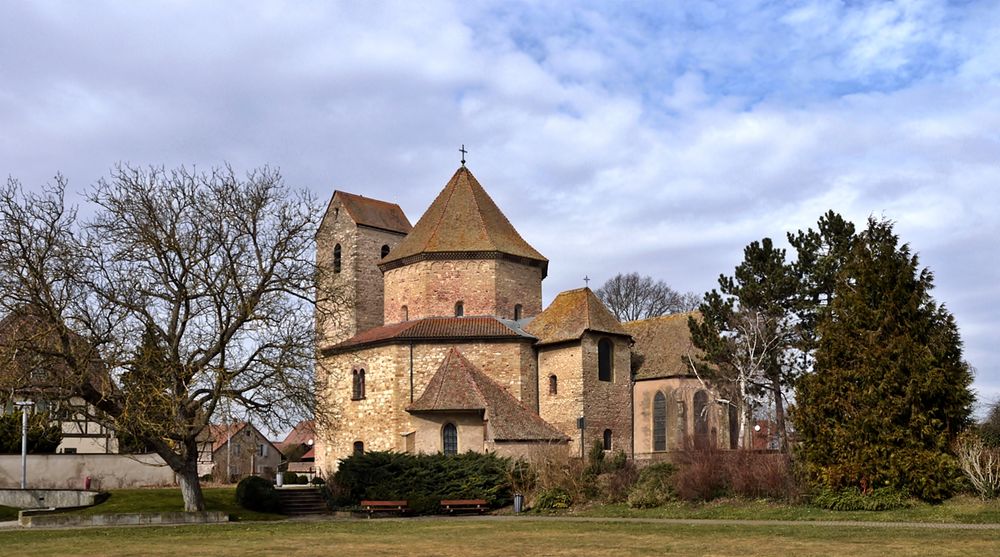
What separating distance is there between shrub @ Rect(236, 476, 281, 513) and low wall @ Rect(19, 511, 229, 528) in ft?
17.5

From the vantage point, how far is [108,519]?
85.6ft

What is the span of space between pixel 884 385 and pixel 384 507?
16.5 metres

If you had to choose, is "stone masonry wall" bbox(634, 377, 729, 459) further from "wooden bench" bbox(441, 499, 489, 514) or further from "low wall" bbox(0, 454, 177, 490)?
"low wall" bbox(0, 454, 177, 490)

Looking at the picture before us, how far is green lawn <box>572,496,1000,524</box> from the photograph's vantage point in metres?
22.7

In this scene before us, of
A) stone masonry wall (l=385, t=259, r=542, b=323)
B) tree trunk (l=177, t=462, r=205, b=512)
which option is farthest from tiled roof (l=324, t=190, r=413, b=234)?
tree trunk (l=177, t=462, r=205, b=512)

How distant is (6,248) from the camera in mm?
25281

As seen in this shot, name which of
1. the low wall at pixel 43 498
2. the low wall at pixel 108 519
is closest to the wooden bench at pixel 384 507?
the low wall at pixel 108 519

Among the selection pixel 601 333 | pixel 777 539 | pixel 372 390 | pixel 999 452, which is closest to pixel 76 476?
pixel 372 390

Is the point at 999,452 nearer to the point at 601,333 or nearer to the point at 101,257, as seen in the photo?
the point at 601,333

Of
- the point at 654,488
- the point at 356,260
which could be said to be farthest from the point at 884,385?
the point at 356,260

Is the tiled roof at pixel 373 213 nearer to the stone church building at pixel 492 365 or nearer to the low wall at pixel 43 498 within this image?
the stone church building at pixel 492 365

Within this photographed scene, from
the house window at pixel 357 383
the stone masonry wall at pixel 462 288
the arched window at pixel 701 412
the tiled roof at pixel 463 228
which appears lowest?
the arched window at pixel 701 412

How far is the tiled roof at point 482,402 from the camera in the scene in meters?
39.2

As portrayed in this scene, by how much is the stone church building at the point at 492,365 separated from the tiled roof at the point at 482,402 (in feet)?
0.20
